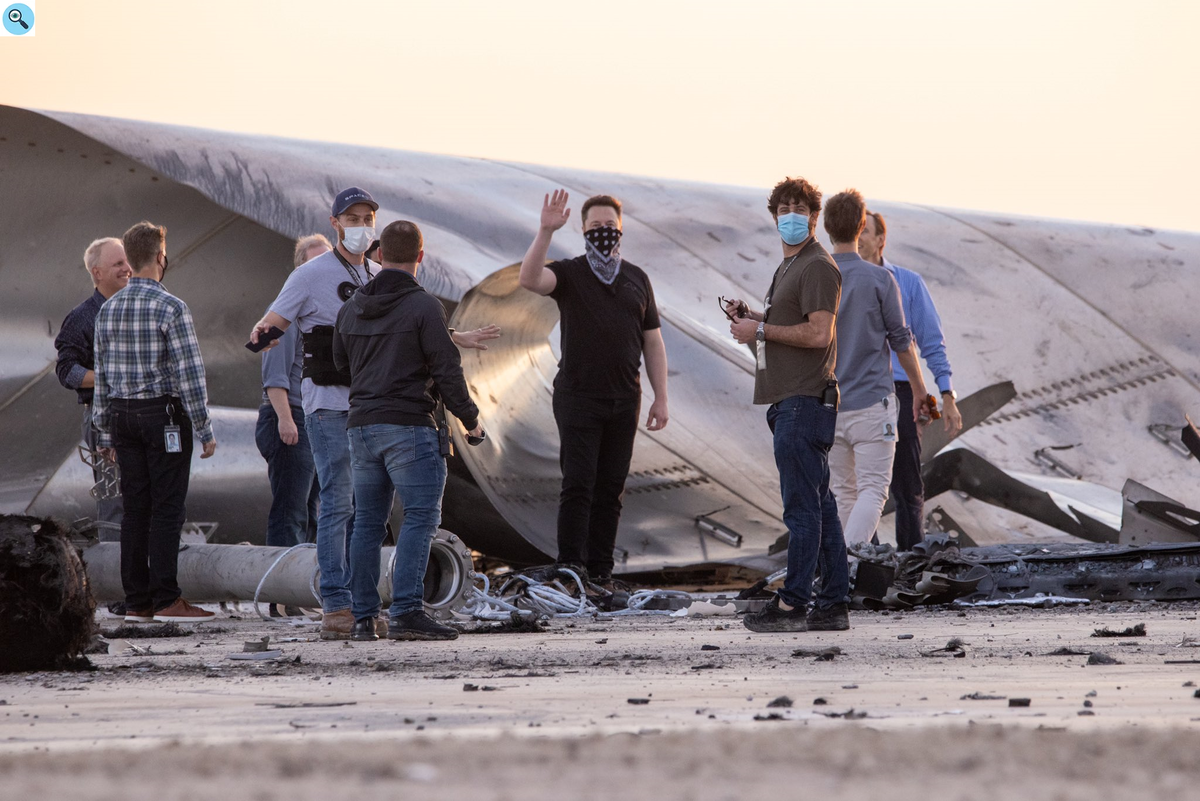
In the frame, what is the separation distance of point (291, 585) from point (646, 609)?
1.50 metres

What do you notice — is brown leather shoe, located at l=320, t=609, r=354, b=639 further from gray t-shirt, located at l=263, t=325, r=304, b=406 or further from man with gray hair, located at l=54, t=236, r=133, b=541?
man with gray hair, located at l=54, t=236, r=133, b=541

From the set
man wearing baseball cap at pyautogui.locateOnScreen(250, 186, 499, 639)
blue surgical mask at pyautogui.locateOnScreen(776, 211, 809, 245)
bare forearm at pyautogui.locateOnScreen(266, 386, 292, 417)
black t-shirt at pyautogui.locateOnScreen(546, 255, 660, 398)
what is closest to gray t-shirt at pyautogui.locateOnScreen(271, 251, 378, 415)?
man wearing baseball cap at pyautogui.locateOnScreen(250, 186, 499, 639)

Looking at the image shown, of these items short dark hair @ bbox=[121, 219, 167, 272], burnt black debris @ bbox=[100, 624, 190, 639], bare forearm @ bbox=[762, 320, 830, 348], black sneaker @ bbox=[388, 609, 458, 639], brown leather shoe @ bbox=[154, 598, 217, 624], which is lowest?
brown leather shoe @ bbox=[154, 598, 217, 624]

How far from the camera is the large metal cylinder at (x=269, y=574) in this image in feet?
17.5

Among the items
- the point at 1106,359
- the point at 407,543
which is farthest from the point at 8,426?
the point at 1106,359

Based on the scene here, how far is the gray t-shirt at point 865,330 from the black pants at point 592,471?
1.01m

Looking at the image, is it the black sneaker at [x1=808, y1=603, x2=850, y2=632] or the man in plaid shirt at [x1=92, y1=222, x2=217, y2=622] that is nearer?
the black sneaker at [x1=808, y1=603, x2=850, y2=632]

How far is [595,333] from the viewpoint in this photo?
5.85m

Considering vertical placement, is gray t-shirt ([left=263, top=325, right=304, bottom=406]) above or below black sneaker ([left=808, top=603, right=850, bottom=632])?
above

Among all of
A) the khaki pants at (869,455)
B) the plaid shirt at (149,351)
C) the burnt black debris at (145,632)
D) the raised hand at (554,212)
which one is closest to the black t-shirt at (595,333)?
the raised hand at (554,212)

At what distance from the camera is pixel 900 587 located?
527 centimetres

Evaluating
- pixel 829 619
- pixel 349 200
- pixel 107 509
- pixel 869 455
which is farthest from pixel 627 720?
pixel 107 509

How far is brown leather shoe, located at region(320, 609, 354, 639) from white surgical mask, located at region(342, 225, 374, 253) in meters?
1.32

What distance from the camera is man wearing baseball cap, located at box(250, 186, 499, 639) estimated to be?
15.3 ft
